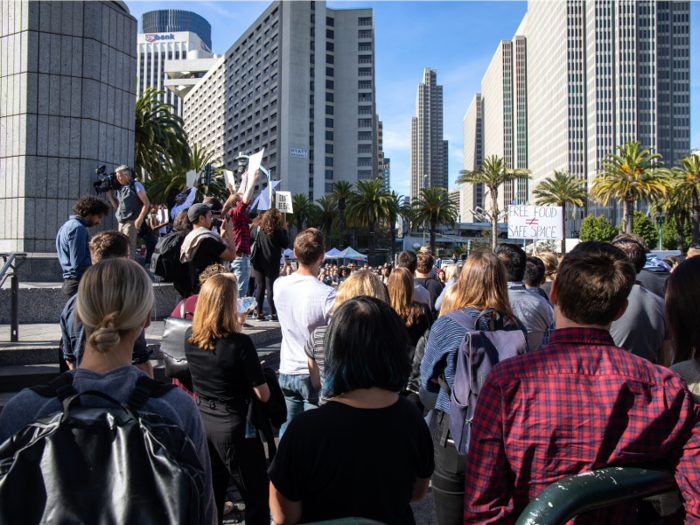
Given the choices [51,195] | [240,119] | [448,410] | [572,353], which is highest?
[240,119]

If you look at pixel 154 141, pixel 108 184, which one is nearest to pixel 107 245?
pixel 108 184

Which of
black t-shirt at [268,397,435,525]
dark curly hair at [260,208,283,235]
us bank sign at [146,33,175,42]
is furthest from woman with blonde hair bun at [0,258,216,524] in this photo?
us bank sign at [146,33,175,42]

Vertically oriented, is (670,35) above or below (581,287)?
above

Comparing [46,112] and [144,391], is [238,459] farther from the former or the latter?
[46,112]

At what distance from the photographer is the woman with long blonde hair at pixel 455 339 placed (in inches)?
101

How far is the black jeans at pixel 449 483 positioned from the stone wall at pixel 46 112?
881 cm

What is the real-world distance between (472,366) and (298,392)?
1590mm

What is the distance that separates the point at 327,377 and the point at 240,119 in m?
100

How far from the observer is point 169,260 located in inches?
204

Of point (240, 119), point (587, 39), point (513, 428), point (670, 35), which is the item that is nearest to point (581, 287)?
point (513, 428)

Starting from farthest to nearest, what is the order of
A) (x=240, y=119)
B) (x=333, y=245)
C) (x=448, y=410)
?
(x=240, y=119) → (x=333, y=245) → (x=448, y=410)

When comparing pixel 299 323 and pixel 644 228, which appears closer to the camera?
pixel 299 323

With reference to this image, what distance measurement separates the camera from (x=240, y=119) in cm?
9456

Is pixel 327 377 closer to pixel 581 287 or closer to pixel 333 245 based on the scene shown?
pixel 581 287
